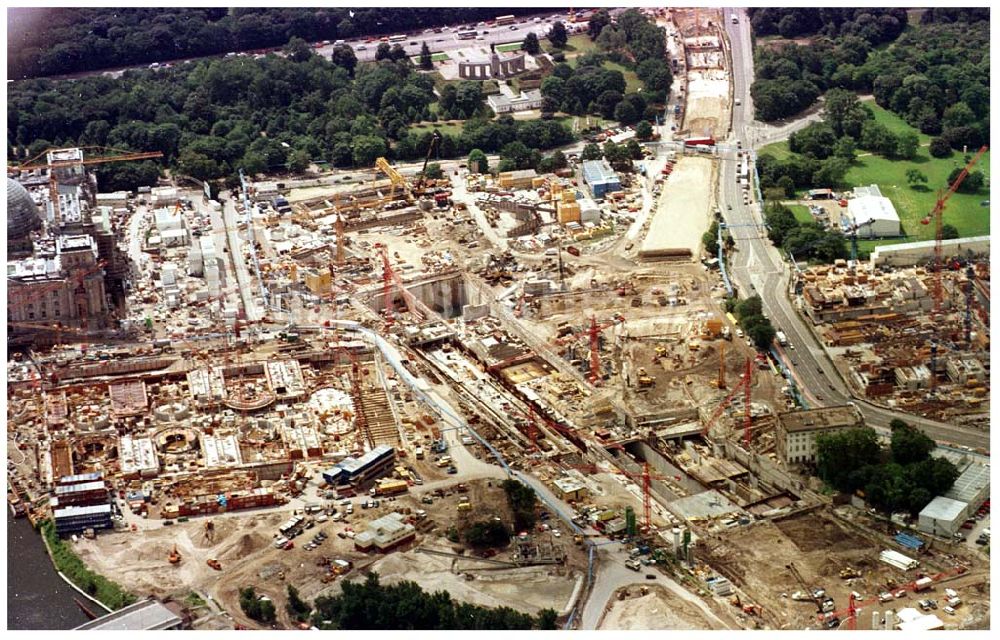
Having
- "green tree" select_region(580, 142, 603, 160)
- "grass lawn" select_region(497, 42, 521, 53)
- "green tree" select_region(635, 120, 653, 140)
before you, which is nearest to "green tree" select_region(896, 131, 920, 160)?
"green tree" select_region(635, 120, 653, 140)

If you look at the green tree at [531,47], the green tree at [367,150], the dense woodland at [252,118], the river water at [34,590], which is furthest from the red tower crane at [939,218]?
the river water at [34,590]

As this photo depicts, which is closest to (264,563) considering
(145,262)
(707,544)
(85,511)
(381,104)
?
(85,511)

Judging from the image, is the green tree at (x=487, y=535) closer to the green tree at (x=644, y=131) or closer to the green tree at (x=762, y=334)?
the green tree at (x=762, y=334)

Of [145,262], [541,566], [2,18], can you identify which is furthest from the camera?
[145,262]

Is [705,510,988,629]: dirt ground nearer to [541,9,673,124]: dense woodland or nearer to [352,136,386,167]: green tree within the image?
[352,136,386,167]: green tree

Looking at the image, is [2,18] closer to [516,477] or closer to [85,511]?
[85,511]

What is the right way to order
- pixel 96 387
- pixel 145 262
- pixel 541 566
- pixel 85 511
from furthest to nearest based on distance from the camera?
1. pixel 145 262
2. pixel 96 387
3. pixel 85 511
4. pixel 541 566
